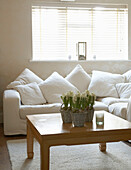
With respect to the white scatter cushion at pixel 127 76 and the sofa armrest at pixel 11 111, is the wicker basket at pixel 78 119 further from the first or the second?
the white scatter cushion at pixel 127 76

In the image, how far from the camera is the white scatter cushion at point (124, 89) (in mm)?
5012

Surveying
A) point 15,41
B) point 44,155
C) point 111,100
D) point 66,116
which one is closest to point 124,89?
point 111,100

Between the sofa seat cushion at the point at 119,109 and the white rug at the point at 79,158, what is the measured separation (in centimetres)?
45

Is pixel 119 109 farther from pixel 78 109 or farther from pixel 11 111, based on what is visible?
pixel 11 111

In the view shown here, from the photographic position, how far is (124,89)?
5121 mm

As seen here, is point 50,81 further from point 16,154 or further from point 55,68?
point 16,154

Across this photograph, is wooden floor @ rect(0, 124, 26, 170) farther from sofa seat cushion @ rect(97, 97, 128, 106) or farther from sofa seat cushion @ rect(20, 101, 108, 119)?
sofa seat cushion @ rect(97, 97, 128, 106)

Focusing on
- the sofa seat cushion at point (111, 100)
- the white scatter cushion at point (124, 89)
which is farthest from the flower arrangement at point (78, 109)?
the white scatter cushion at point (124, 89)

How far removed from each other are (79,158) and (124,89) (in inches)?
80.0

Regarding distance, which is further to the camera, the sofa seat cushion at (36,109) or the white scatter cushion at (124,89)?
the white scatter cushion at (124,89)

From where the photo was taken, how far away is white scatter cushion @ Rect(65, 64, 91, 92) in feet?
17.4

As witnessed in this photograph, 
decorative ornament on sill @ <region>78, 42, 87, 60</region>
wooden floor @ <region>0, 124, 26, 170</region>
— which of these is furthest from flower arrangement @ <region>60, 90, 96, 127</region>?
decorative ornament on sill @ <region>78, 42, 87, 60</region>

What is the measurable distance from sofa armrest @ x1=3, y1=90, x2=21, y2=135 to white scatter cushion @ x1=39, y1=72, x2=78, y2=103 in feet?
2.04

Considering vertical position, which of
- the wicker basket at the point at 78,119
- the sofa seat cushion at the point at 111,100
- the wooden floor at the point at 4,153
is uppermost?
the wicker basket at the point at 78,119
